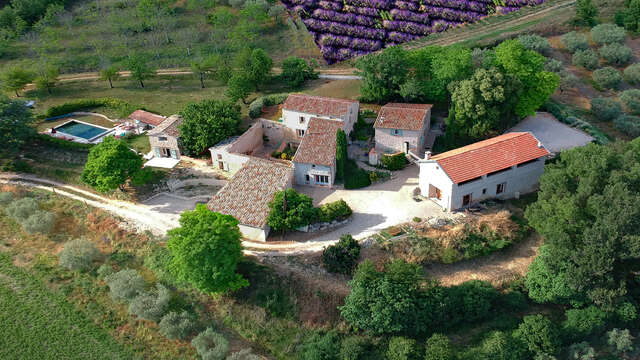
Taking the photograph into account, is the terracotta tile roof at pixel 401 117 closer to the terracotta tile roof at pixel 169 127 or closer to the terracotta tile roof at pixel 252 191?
the terracotta tile roof at pixel 252 191

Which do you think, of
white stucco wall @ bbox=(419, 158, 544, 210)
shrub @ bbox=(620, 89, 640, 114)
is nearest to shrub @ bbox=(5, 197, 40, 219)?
white stucco wall @ bbox=(419, 158, 544, 210)

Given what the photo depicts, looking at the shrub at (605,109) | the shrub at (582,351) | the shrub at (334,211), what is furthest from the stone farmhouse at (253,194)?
the shrub at (605,109)

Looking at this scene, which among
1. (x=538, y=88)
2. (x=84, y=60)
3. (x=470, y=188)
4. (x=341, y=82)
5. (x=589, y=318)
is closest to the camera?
(x=589, y=318)

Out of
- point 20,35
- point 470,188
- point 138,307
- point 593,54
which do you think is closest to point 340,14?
point 593,54

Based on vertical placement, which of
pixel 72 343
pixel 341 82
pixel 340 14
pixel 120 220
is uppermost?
pixel 340 14

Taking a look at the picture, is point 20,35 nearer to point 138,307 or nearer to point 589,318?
point 138,307

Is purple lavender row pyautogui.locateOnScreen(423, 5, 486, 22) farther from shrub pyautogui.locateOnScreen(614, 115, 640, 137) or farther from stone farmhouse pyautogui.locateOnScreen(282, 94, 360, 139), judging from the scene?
stone farmhouse pyautogui.locateOnScreen(282, 94, 360, 139)
